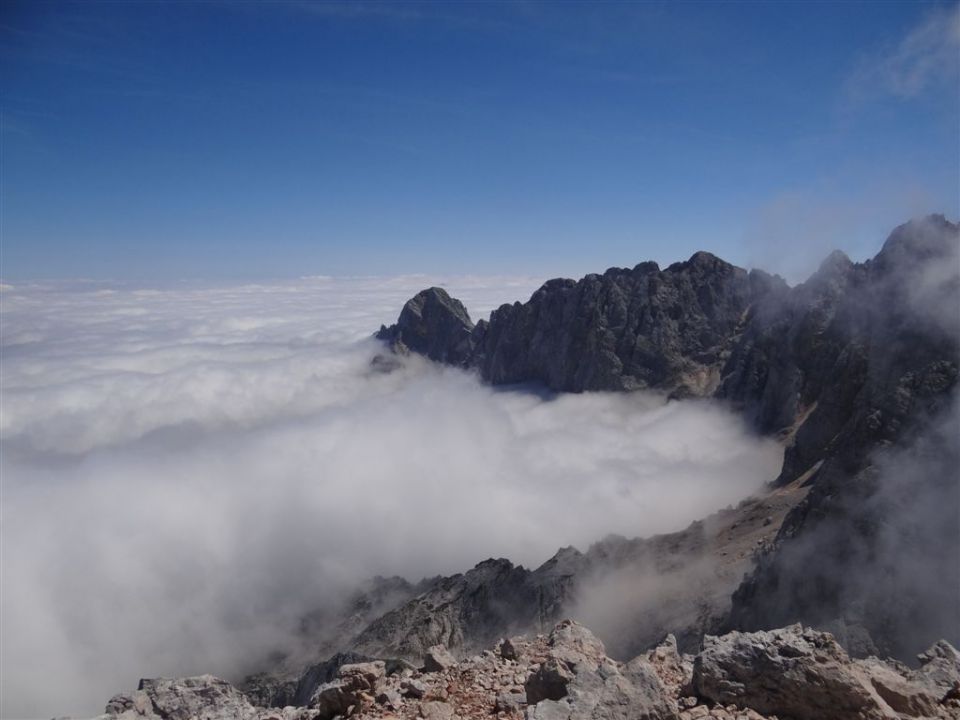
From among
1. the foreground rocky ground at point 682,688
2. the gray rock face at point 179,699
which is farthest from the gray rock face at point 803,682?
the gray rock face at point 179,699

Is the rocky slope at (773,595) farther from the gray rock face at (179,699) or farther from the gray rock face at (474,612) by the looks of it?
the gray rock face at (474,612)

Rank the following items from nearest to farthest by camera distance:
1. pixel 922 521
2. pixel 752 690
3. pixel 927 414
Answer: pixel 752 690 → pixel 922 521 → pixel 927 414

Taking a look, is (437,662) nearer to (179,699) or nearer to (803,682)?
(803,682)

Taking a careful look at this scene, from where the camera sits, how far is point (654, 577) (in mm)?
80375

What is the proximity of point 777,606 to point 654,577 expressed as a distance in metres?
31.2

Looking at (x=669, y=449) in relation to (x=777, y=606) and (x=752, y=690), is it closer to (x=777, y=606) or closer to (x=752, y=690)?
(x=777, y=606)

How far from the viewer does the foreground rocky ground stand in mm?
12070

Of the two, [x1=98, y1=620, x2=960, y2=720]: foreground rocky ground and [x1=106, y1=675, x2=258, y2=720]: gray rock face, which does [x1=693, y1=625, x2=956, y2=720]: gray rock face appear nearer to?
[x1=98, y1=620, x2=960, y2=720]: foreground rocky ground

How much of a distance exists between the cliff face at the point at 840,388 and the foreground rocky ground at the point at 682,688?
1130 inches

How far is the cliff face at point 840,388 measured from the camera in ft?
144

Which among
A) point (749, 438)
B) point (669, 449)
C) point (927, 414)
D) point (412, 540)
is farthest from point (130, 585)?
point (927, 414)

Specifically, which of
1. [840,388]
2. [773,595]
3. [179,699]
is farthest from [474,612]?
[840,388]

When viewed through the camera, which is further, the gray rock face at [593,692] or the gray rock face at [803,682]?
the gray rock face at [803,682]

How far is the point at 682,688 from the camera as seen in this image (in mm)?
14016
